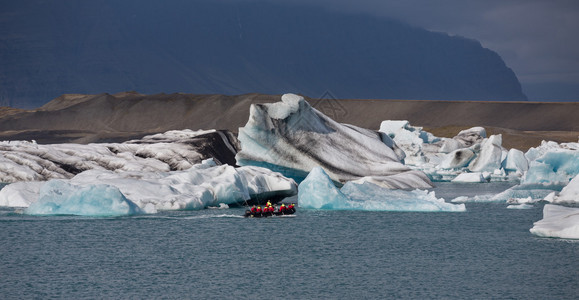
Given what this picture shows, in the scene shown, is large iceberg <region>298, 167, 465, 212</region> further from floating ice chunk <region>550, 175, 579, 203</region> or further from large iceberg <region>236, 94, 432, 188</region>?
large iceberg <region>236, 94, 432, 188</region>

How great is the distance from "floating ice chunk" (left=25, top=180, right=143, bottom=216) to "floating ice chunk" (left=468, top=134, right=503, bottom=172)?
3147 centimetres

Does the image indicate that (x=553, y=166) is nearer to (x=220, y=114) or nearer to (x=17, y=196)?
(x=17, y=196)

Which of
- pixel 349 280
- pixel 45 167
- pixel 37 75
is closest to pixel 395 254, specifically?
pixel 349 280

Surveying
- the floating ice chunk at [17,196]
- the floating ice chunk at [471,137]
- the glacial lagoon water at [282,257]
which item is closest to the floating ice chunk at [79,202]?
the glacial lagoon water at [282,257]

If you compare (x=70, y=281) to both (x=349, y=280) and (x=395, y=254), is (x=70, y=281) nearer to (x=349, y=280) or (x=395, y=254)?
(x=349, y=280)

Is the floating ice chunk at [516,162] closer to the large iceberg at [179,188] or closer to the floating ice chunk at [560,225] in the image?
the large iceberg at [179,188]

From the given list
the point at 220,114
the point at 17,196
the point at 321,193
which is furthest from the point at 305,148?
the point at 220,114

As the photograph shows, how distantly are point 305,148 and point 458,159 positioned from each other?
21.8m

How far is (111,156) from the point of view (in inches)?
1816

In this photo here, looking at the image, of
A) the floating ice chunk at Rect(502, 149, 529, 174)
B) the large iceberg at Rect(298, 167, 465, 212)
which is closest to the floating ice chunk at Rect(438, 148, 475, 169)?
the floating ice chunk at Rect(502, 149, 529, 174)

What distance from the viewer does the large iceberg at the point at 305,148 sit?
34.6 m

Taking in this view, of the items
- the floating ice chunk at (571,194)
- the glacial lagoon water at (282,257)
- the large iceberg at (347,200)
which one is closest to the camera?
the glacial lagoon water at (282,257)

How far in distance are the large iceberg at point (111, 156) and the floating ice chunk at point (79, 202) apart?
52.9 feet

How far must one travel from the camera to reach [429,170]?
5294 cm
